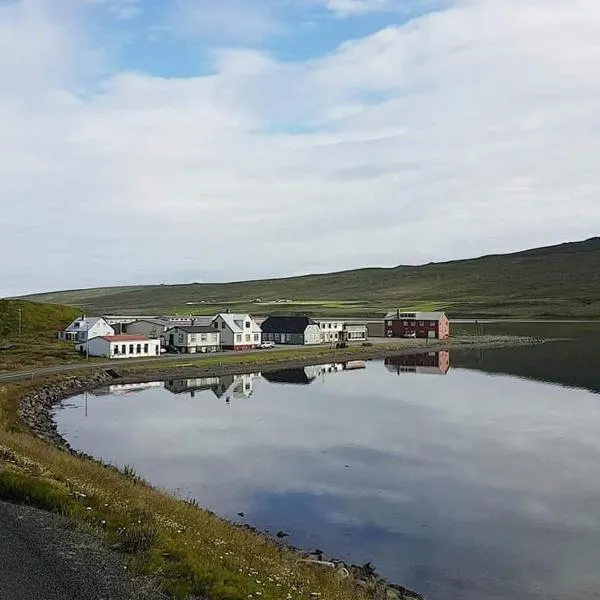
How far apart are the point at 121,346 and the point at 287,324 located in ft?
92.7

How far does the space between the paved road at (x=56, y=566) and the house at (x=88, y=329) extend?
2361 inches

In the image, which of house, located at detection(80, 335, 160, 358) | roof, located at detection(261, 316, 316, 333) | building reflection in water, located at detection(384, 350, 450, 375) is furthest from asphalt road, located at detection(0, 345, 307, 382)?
building reflection in water, located at detection(384, 350, 450, 375)

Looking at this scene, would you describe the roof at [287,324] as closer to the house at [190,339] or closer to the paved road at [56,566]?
the house at [190,339]

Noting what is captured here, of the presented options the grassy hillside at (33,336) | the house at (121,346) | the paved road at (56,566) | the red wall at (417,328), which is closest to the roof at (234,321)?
the house at (121,346)

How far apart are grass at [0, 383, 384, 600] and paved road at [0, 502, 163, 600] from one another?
1.21 feet

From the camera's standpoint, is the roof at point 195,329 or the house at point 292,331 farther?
the house at point 292,331

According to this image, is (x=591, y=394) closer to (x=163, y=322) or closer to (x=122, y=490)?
→ (x=122, y=490)

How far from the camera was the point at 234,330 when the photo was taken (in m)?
79.2

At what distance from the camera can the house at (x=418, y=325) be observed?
10338 cm

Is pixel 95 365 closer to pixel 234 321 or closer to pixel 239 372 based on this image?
pixel 239 372

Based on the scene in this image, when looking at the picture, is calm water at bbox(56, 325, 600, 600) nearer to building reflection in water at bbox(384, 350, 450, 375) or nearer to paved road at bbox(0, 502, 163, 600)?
paved road at bbox(0, 502, 163, 600)

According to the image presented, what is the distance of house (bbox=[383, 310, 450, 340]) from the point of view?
4070 inches

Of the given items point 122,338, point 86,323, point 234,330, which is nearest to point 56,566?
point 122,338

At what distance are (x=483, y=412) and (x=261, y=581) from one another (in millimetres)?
33904
